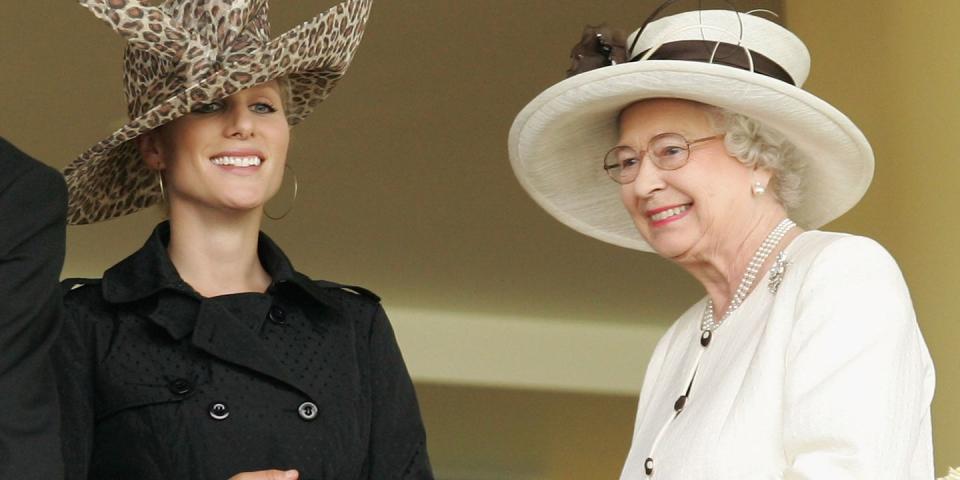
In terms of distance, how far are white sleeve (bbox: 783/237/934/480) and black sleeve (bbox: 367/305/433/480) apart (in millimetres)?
716

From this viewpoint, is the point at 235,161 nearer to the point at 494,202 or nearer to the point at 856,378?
the point at 856,378

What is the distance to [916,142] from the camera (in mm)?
3580

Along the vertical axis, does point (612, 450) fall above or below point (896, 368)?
below

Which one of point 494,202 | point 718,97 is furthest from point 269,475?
point 494,202

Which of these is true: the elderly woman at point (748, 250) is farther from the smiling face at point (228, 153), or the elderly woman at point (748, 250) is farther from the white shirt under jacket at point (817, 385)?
the smiling face at point (228, 153)

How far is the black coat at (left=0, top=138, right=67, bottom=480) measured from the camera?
1959 millimetres

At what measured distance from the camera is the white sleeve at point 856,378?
223cm

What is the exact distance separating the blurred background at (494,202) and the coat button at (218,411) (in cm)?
104

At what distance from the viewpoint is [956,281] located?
11.1ft

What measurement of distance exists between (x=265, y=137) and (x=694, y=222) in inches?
29.4

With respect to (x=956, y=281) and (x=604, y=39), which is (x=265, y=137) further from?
(x=956, y=281)

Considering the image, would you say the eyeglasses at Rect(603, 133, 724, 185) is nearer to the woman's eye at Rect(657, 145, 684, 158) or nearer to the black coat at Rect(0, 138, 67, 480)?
the woman's eye at Rect(657, 145, 684, 158)

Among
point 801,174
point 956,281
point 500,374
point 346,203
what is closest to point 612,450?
point 500,374

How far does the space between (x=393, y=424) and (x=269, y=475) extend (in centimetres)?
34
